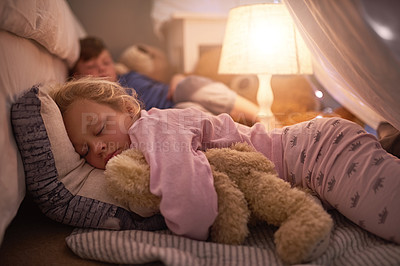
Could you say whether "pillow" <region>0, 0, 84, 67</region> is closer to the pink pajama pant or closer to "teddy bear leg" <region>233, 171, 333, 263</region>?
"teddy bear leg" <region>233, 171, 333, 263</region>

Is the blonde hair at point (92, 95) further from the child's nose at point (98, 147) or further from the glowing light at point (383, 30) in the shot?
the glowing light at point (383, 30)

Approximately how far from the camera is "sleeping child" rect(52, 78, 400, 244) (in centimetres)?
65

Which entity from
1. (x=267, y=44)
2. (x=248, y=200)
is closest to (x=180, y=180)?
(x=248, y=200)

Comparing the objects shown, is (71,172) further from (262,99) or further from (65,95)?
(262,99)

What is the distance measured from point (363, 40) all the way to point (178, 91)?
3.64 feet

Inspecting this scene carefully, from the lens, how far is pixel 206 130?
34.3 inches

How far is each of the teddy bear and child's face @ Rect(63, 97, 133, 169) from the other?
113 millimetres

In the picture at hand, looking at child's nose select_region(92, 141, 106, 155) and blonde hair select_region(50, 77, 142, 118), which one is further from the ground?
blonde hair select_region(50, 77, 142, 118)

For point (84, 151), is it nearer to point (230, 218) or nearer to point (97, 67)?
point (230, 218)

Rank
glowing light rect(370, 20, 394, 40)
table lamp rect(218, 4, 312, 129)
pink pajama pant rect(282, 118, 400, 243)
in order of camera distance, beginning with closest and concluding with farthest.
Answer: glowing light rect(370, 20, 394, 40) < pink pajama pant rect(282, 118, 400, 243) < table lamp rect(218, 4, 312, 129)

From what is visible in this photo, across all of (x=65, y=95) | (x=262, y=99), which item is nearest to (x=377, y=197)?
(x=262, y=99)

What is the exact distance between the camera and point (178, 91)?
5.33ft

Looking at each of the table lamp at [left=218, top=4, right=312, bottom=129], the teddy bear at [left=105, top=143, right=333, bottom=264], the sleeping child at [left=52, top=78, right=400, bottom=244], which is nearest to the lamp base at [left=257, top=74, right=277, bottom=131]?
the table lamp at [left=218, top=4, right=312, bottom=129]

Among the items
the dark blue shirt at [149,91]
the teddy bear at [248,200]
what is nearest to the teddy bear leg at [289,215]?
the teddy bear at [248,200]
